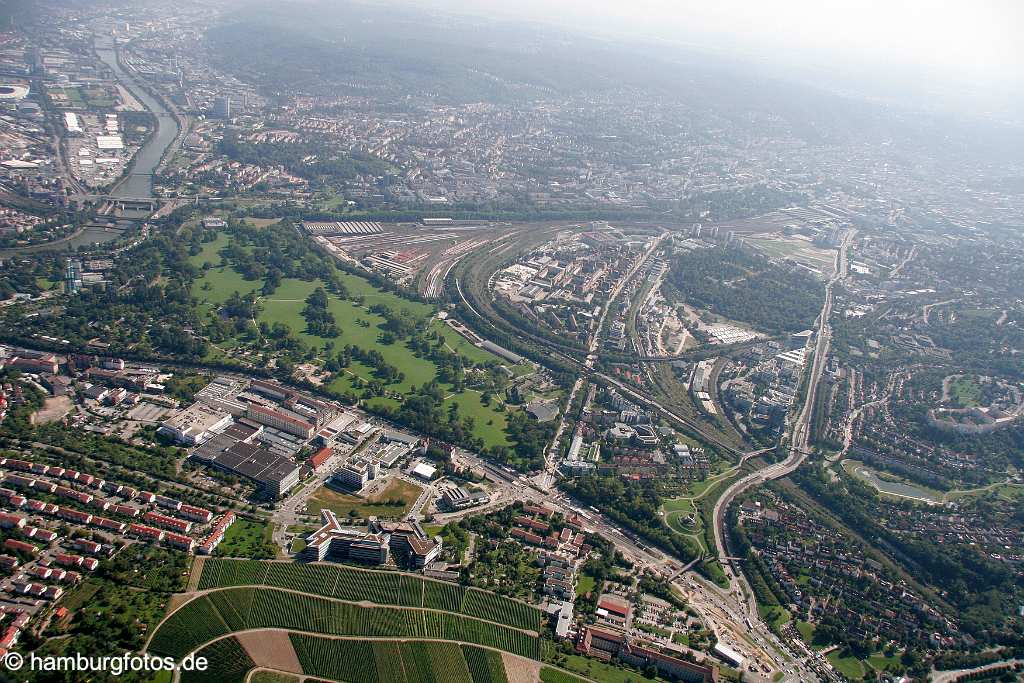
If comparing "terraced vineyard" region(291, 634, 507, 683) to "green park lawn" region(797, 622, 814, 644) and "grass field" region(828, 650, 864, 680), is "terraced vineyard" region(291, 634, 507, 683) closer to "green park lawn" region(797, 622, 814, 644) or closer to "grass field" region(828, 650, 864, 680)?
"green park lawn" region(797, 622, 814, 644)

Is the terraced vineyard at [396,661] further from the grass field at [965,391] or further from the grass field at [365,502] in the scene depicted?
the grass field at [965,391]

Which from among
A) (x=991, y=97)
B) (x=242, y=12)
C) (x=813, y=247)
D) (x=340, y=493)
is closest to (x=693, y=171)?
(x=813, y=247)

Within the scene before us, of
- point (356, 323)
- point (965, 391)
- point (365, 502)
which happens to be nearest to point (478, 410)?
point (365, 502)

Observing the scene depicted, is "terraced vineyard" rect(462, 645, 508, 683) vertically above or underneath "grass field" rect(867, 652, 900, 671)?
underneath

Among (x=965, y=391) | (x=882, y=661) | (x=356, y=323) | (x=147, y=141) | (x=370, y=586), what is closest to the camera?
(x=370, y=586)

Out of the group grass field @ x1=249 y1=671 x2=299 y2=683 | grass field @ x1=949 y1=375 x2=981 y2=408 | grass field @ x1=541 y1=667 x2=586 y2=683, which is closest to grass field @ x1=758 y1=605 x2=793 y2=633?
grass field @ x1=541 y1=667 x2=586 y2=683

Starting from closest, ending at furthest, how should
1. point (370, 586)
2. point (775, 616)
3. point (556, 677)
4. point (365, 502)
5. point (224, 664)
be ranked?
point (224, 664)
point (556, 677)
point (370, 586)
point (775, 616)
point (365, 502)

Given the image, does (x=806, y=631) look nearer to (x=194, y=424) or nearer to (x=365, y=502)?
(x=365, y=502)
